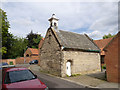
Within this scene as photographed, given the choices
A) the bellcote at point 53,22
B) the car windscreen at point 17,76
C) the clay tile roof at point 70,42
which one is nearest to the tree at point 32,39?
the bellcote at point 53,22

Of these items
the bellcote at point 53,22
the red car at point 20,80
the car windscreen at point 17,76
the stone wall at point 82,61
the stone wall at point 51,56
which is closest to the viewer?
the red car at point 20,80

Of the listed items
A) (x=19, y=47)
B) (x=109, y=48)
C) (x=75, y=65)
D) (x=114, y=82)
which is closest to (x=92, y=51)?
(x=75, y=65)

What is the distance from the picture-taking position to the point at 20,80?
520 cm

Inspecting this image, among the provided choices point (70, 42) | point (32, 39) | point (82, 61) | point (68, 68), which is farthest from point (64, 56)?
point (32, 39)

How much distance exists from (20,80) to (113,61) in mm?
9293

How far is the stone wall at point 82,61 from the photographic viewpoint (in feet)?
45.3

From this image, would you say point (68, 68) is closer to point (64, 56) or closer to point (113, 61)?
point (64, 56)

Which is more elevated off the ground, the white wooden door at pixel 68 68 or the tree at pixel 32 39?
the tree at pixel 32 39

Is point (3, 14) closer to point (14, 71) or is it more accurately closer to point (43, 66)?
point (43, 66)

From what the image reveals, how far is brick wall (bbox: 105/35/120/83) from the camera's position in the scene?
991 centimetres

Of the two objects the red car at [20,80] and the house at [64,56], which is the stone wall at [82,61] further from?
the red car at [20,80]

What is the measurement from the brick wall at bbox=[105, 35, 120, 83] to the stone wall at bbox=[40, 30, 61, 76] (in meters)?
6.28

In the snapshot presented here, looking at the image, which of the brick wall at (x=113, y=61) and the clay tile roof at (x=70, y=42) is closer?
the brick wall at (x=113, y=61)

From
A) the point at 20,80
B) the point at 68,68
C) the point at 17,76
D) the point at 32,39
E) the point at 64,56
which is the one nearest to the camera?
the point at 20,80
